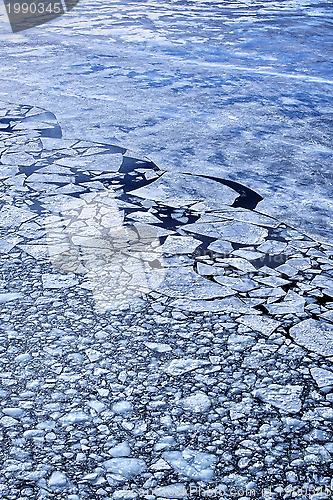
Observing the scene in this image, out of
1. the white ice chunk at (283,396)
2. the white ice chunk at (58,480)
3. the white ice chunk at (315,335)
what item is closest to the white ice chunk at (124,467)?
the white ice chunk at (58,480)

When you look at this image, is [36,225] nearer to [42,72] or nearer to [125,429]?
[125,429]

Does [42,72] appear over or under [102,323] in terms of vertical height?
over

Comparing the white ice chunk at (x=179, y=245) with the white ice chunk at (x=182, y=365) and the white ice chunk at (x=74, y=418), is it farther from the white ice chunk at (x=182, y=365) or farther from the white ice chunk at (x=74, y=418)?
the white ice chunk at (x=74, y=418)

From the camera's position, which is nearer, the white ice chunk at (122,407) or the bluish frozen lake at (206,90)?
the white ice chunk at (122,407)

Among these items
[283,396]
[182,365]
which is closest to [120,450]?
[182,365]

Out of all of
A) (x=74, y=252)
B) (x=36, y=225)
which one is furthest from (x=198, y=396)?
(x=36, y=225)

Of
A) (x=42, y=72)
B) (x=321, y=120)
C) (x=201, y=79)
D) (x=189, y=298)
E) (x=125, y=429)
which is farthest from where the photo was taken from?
(x=42, y=72)

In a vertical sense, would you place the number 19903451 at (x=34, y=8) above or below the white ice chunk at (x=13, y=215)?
above

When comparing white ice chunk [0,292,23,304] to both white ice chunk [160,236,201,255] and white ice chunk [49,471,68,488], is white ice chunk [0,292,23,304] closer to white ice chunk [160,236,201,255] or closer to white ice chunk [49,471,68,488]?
white ice chunk [160,236,201,255]

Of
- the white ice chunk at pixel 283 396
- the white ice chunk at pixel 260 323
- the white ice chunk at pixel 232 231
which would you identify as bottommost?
the white ice chunk at pixel 283 396
